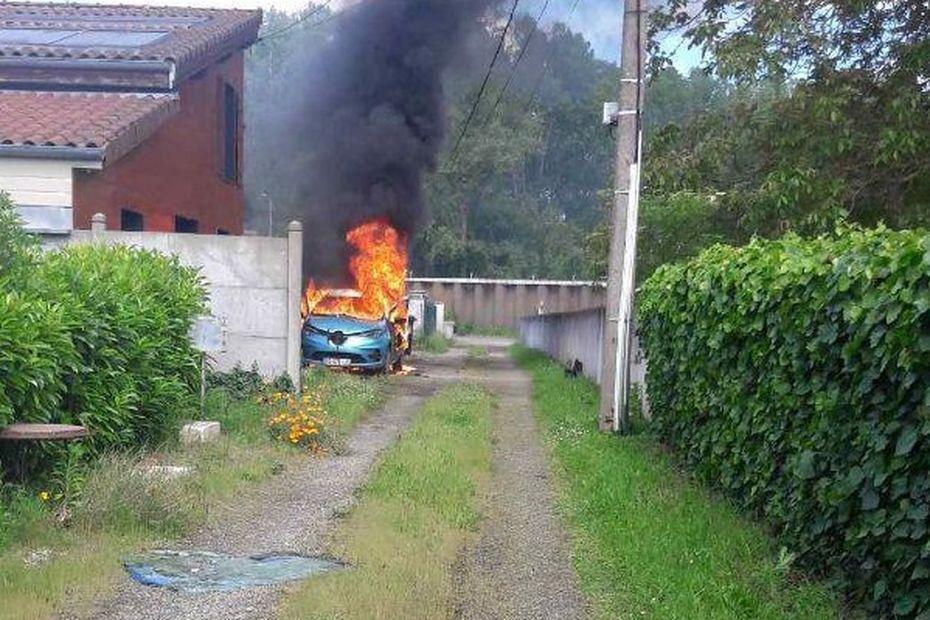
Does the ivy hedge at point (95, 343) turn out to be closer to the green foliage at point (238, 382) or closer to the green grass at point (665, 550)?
the green foliage at point (238, 382)

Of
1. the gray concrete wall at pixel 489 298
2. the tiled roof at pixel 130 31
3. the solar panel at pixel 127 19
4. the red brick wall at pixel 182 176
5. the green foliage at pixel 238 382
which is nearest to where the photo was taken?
the green foliage at pixel 238 382

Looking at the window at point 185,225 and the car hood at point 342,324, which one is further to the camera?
the car hood at point 342,324

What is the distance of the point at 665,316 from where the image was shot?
9.80m

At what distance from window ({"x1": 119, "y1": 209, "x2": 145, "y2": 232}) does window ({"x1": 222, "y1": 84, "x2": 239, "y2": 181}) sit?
14.9 ft

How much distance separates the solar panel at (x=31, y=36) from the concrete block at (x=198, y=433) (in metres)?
9.87

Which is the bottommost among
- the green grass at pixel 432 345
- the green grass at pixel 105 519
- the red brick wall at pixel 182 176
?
the green grass at pixel 432 345

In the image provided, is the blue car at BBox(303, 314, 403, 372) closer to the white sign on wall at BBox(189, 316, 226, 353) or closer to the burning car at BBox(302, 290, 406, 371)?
the burning car at BBox(302, 290, 406, 371)

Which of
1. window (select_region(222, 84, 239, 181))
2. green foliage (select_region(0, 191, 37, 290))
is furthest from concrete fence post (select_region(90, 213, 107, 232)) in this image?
window (select_region(222, 84, 239, 181))

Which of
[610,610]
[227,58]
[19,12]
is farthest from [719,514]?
[19,12]

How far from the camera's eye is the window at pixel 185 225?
17.5 metres

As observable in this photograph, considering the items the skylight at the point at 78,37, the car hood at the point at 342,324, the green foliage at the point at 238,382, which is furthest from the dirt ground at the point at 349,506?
the skylight at the point at 78,37

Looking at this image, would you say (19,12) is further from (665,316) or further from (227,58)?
(665,316)

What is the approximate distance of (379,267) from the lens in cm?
2234

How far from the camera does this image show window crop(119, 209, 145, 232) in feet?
49.8
